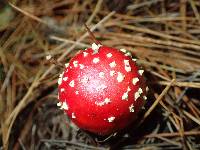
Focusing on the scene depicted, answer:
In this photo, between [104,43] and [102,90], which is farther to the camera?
[104,43]

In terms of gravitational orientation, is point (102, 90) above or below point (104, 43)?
below

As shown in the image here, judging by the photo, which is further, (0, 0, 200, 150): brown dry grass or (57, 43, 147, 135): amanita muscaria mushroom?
(0, 0, 200, 150): brown dry grass

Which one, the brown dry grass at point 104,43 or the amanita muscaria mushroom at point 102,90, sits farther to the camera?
the brown dry grass at point 104,43

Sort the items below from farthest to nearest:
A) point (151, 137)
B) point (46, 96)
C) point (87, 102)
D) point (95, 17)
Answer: point (95, 17) < point (46, 96) < point (151, 137) < point (87, 102)

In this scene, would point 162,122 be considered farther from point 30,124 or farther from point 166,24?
point 30,124

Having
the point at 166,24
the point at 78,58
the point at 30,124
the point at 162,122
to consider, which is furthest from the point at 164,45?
the point at 30,124
